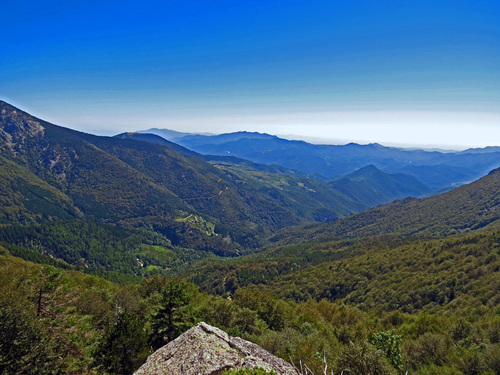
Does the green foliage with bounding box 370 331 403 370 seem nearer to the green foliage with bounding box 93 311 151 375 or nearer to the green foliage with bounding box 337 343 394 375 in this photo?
the green foliage with bounding box 337 343 394 375

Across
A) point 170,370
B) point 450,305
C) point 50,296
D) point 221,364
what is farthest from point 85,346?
point 450,305

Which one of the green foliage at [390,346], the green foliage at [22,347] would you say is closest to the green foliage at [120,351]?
the green foliage at [22,347]

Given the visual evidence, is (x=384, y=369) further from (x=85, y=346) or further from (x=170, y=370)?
(x=85, y=346)

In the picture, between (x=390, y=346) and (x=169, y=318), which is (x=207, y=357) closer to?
(x=169, y=318)

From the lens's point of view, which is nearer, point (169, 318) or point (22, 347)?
point (22, 347)

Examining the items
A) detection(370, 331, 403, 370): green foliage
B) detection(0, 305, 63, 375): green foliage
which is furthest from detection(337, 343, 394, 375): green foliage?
detection(0, 305, 63, 375): green foliage

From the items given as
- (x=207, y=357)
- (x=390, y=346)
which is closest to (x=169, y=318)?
(x=207, y=357)

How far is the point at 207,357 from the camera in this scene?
62.0ft

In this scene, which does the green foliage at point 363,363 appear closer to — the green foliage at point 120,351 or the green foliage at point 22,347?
the green foliage at point 120,351

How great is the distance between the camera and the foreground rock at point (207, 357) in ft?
60.0

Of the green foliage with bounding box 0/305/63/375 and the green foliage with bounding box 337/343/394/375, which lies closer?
the green foliage with bounding box 0/305/63/375

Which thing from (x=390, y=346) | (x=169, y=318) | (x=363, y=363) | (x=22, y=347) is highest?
(x=22, y=347)

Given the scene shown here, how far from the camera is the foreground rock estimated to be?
18297mm

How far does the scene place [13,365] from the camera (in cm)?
Result: 1895
